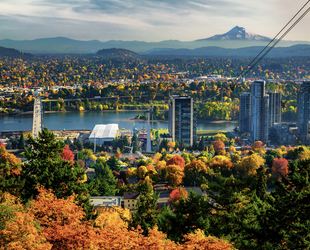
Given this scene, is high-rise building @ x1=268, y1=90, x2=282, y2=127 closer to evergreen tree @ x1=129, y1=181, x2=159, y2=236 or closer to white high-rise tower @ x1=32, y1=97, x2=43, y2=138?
white high-rise tower @ x1=32, y1=97, x2=43, y2=138

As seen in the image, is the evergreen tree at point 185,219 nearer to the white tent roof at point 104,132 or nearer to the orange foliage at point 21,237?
the orange foliage at point 21,237

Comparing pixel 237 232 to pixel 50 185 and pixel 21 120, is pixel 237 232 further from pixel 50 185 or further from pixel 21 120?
pixel 21 120

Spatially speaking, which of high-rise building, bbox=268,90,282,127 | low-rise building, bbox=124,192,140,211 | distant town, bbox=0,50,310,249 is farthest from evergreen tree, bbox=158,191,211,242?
high-rise building, bbox=268,90,282,127

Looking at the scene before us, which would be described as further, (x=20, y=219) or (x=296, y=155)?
(x=296, y=155)

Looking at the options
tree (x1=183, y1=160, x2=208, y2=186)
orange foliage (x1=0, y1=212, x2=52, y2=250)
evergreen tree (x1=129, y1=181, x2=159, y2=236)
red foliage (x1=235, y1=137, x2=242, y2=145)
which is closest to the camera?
orange foliage (x1=0, y1=212, x2=52, y2=250)

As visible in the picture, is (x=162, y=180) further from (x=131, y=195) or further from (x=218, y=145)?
(x=218, y=145)

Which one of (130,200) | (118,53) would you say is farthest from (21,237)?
(118,53)

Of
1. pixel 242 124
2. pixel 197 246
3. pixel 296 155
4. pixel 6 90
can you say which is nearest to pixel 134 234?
pixel 197 246
